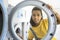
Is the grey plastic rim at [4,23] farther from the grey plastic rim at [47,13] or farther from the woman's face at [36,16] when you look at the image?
the woman's face at [36,16]

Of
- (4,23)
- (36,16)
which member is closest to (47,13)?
(36,16)

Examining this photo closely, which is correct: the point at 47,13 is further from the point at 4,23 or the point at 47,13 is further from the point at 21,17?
the point at 4,23

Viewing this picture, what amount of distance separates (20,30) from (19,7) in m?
0.15

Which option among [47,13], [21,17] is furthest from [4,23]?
[47,13]

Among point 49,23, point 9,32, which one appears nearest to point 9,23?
point 9,32

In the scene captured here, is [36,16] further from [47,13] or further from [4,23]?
[4,23]

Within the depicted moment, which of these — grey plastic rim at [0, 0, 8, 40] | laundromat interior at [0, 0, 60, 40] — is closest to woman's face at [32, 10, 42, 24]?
laundromat interior at [0, 0, 60, 40]

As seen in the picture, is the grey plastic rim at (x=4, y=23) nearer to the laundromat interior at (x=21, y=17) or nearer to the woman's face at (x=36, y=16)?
the laundromat interior at (x=21, y=17)

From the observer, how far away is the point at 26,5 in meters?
0.72

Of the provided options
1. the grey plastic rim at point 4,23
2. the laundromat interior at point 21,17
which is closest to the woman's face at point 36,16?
the laundromat interior at point 21,17

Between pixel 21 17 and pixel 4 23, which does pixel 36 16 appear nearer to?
pixel 21 17

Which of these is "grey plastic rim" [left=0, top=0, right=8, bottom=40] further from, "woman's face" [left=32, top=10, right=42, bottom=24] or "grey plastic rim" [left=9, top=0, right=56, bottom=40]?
"woman's face" [left=32, top=10, right=42, bottom=24]

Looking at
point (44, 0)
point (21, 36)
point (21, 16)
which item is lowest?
point (21, 36)

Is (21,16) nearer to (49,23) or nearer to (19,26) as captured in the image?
(19,26)
